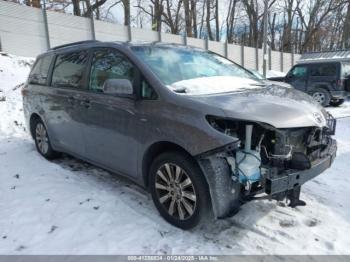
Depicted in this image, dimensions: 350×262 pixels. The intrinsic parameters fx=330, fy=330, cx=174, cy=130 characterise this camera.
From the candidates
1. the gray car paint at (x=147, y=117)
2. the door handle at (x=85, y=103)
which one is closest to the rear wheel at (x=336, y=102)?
the gray car paint at (x=147, y=117)

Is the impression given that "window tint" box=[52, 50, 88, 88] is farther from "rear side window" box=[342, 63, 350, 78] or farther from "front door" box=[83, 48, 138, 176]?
"rear side window" box=[342, 63, 350, 78]

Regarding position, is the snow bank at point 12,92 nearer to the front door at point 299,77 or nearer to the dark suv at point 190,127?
the dark suv at point 190,127

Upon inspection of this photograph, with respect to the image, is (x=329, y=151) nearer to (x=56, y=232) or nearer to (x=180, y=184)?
(x=180, y=184)

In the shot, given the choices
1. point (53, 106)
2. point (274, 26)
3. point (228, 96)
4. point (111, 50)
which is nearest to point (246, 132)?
point (228, 96)

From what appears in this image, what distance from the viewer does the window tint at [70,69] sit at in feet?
14.5

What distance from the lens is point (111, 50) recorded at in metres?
3.99

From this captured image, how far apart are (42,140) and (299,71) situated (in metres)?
11.1

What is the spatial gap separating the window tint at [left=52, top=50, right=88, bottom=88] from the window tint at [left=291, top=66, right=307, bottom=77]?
426 inches

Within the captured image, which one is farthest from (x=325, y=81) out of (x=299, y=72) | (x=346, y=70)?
(x=299, y=72)

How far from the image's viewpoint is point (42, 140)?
5.61 metres

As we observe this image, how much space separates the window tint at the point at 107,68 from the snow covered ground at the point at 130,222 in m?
1.38

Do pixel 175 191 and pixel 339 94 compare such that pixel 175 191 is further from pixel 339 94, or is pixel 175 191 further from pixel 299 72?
pixel 299 72

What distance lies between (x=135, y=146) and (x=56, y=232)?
1.16 meters

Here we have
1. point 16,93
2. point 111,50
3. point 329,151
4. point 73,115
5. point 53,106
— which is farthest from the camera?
point 16,93
